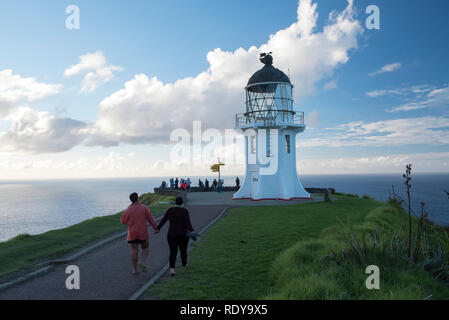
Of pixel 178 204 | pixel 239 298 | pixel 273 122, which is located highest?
pixel 273 122

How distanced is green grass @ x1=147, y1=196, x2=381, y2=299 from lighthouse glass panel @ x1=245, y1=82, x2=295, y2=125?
9.26 metres

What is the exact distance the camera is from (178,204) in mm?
8039

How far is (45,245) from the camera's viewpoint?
1111 cm

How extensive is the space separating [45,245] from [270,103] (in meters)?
19.2

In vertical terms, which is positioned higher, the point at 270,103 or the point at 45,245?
the point at 270,103

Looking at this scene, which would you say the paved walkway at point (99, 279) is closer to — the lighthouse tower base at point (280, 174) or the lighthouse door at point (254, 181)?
the lighthouse tower base at point (280, 174)

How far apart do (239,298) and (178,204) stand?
2.70 metres

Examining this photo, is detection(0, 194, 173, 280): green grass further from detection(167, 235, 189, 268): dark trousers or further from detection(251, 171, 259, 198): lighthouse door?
detection(251, 171, 259, 198): lighthouse door

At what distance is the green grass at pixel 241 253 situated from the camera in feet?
22.5
